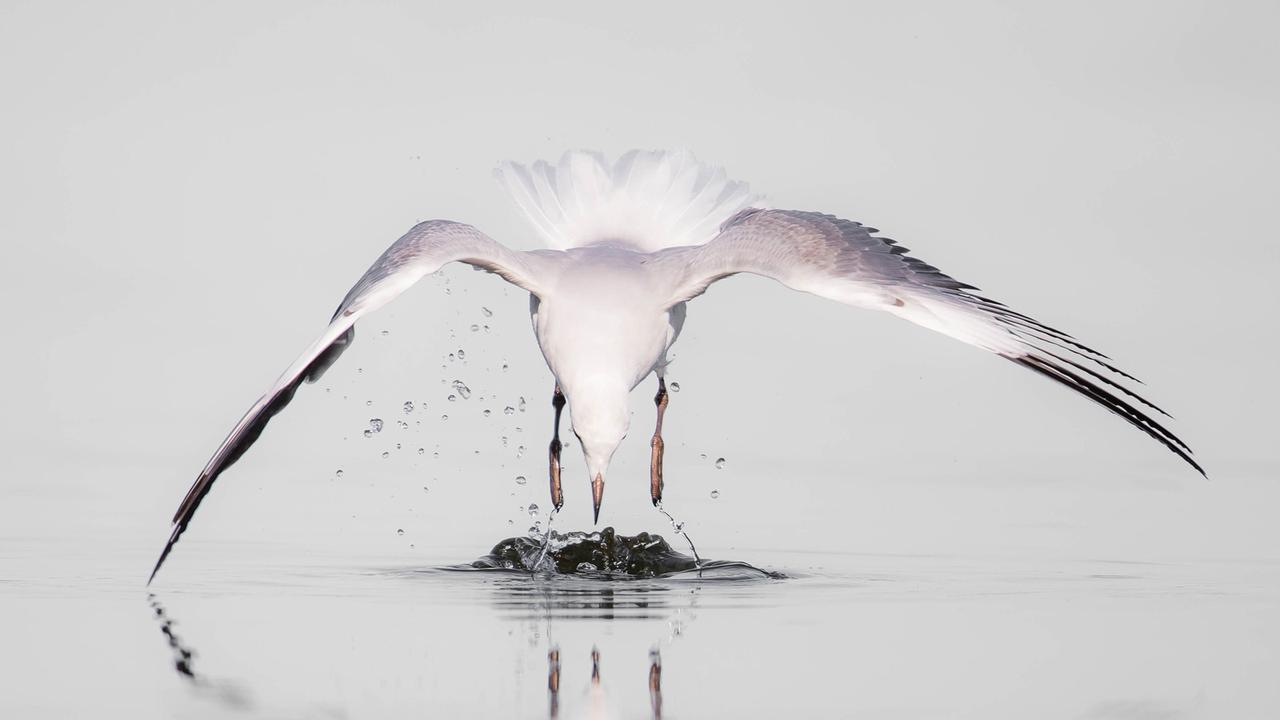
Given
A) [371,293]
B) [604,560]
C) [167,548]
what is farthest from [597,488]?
[167,548]

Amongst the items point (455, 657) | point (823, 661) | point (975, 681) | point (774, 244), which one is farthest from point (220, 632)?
point (774, 244)

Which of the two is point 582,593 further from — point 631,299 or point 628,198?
point 628,198

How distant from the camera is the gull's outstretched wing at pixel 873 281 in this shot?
601 centimetres

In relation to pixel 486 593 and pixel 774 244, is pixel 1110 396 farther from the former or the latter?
pixel 486 593

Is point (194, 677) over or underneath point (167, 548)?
underneath

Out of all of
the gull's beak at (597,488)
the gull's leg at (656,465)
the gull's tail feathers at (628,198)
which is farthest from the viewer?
the gull's tail feathers at (628,198)

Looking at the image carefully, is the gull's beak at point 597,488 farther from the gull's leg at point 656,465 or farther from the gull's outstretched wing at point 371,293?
the gull's leg at point 656,465

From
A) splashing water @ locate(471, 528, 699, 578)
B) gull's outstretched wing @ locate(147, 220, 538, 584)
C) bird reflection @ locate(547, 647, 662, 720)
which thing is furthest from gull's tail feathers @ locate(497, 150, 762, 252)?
bird reflection @ locate(547, 647, 662, 720)

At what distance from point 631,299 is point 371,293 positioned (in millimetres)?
1171

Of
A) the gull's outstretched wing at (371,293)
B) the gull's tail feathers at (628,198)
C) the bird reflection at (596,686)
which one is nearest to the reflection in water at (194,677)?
the bird reflection at (596,686)

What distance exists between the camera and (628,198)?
888 centimetres

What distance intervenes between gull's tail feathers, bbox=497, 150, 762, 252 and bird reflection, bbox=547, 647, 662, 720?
4.12 m

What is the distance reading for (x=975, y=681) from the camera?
14.9 feet

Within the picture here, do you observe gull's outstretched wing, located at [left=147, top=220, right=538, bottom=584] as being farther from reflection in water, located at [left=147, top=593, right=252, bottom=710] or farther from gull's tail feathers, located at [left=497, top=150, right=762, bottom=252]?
gull's tail feathers, located at [left=497, top=150, right=762, bottom=252]
